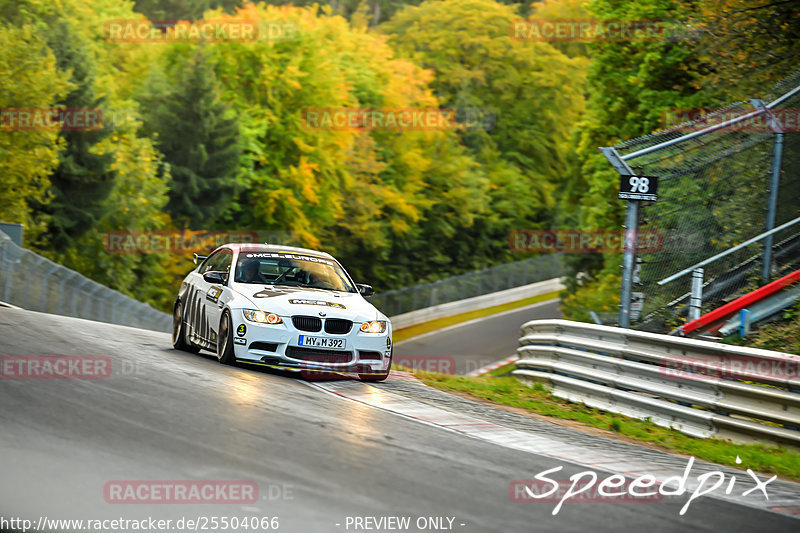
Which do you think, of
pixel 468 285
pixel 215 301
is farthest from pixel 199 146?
pixel 215 301

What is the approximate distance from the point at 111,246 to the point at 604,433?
43.0m

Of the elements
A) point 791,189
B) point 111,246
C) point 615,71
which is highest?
point 615,71

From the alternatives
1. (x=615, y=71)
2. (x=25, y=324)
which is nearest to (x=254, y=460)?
(x=25, y=324)

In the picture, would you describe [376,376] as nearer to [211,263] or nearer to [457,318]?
[211,263]

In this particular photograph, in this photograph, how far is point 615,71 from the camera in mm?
31797

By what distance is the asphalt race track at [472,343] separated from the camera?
4129 centimetres

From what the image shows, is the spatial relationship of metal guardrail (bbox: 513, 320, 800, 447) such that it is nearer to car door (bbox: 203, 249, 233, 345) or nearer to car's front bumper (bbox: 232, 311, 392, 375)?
car's front bumper (bbox: 232, 311, 392, 375)

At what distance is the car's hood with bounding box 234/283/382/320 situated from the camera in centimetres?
1230

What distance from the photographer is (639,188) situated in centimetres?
1288

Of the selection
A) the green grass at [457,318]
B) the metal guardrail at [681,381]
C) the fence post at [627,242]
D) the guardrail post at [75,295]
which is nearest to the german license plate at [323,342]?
the metal guardrail at [681,381]

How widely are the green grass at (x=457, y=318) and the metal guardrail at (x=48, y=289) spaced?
21.5 meters

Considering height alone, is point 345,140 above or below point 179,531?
above

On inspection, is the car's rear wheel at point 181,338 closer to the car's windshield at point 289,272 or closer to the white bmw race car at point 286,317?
the white bmw race car at point 286,317

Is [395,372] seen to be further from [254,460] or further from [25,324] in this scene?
[254,460]
